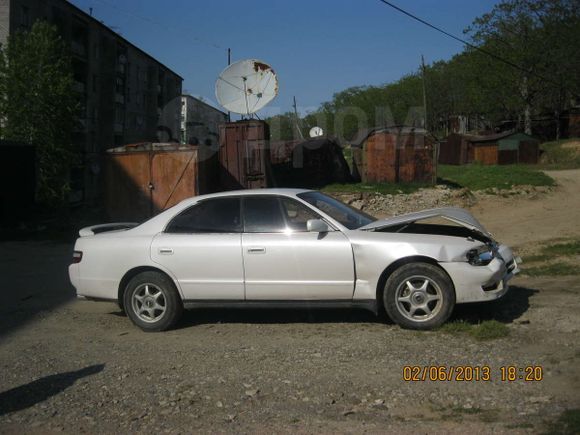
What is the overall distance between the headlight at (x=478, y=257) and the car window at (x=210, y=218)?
7.38ft

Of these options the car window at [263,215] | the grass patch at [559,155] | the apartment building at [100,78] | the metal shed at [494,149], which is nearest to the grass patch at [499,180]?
the car window at [263,215]

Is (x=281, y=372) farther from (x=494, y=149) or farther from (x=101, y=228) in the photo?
(x=494, y=149)

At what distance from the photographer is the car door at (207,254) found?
241 inches

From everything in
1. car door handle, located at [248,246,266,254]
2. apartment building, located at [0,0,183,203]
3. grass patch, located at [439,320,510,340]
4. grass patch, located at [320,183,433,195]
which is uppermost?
apartment building, located at [0,0,183,203]

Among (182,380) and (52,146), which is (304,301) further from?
(52,146)

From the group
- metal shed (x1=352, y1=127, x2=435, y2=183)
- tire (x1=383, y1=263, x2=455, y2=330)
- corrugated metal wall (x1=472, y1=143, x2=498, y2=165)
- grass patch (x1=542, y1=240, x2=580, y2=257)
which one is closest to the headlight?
tire (x1=383, y1=263, x2=455, y2=330)

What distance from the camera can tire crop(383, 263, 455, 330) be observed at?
18.7 ft

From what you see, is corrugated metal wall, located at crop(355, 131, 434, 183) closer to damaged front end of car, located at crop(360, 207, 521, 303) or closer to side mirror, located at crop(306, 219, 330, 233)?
damaged front end of car, located at crop(360, 207, 521, 303)

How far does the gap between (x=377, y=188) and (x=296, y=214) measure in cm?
1371

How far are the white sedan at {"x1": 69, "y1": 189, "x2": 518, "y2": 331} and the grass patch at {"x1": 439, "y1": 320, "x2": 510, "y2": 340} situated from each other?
0.11 meters

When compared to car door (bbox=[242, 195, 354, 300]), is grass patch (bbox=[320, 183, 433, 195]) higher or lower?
higher

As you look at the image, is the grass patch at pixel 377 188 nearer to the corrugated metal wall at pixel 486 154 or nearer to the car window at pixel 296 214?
the car window at pixel 296 214

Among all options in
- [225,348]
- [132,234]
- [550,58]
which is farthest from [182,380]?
[550,58]

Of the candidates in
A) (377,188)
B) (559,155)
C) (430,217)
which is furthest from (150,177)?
(559,155)
